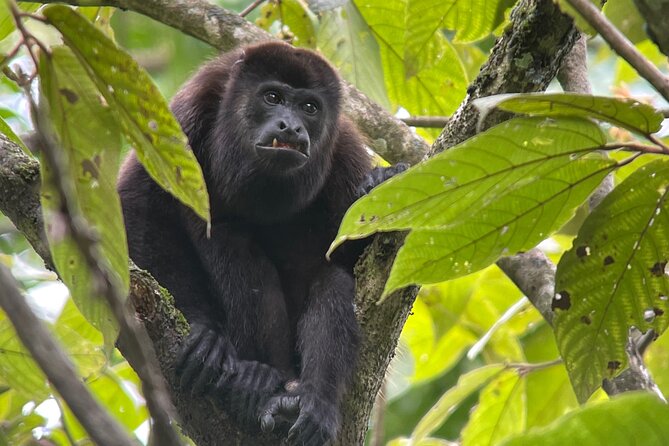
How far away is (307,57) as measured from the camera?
4004 mm

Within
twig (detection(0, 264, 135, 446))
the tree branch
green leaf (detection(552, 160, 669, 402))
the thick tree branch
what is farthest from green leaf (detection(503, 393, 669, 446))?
the tree branch

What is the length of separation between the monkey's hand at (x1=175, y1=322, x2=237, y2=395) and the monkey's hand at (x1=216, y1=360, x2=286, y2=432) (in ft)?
0.09

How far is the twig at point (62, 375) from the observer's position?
0.87 m

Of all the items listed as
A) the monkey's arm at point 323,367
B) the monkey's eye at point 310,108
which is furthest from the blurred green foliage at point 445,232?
the monkey's arm at point 323,367

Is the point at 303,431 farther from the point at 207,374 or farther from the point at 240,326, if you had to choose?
the point at 240,326

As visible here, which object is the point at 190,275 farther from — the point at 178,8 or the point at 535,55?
the point at 535,55

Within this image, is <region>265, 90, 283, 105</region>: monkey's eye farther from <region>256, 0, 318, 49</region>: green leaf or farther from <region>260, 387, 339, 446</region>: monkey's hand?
<region>260, 387, 339, 446</region>: monkey's hand

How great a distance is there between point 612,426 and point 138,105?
1099 millimetres

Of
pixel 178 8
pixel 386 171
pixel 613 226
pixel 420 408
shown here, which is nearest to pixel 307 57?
pixel 178 8

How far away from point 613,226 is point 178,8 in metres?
2.54

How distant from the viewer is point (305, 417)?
2988 mm

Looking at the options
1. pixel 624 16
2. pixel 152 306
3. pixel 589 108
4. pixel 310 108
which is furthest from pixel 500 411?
pixel 589 108

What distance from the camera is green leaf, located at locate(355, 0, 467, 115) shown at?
4.07 m

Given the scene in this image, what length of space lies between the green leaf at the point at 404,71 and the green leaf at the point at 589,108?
83.0 inches
